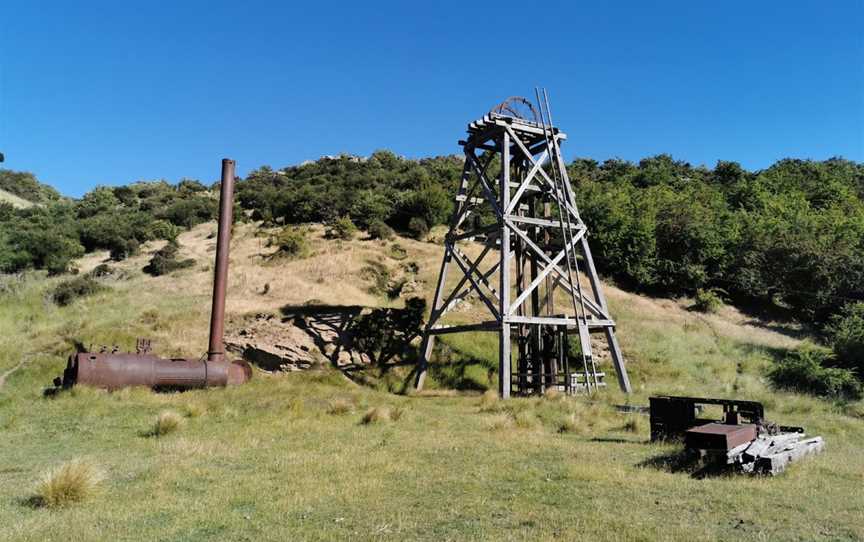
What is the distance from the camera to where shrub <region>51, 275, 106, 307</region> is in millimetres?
29078

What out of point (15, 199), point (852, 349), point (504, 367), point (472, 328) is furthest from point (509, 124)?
point (15, 199)

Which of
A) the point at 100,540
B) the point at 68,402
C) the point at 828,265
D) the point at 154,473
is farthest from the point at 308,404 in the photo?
the point at 828,265

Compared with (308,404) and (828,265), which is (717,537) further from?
(828,265)

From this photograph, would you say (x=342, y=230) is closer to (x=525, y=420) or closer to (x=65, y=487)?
(x=525, y=420)

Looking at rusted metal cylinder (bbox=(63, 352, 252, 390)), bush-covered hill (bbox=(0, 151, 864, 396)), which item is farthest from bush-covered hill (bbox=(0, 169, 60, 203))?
rusted metal cylinder (bbox=(63, 352, 252, 390))

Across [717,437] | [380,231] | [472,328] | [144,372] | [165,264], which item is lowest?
[144,372]

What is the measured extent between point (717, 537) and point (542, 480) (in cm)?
274

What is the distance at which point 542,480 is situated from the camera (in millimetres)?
8062

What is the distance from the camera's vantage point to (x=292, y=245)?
122 feet

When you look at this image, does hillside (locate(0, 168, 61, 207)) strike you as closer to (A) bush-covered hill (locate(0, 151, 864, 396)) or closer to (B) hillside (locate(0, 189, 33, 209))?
(B) hillside (locate(0, 189, 33, 209))

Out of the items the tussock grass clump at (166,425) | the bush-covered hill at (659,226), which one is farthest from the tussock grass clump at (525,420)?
the bush-covered hill at (659,226)

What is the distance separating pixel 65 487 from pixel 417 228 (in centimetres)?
3611

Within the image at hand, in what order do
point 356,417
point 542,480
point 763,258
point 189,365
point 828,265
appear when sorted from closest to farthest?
point 542,480
point 356,417
point 189,365
point 828,265
point 763,258

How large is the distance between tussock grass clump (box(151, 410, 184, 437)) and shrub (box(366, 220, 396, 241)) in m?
28.9
